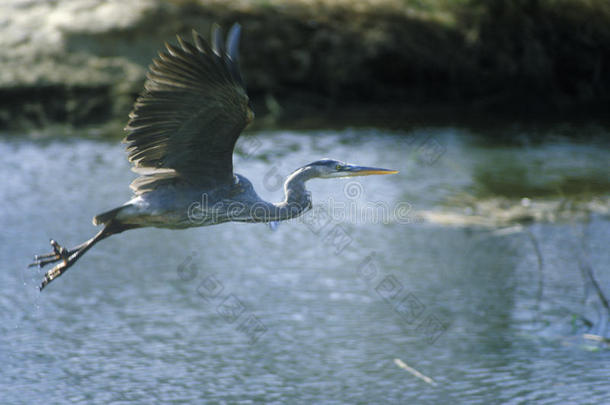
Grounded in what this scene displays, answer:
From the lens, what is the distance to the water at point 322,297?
6895mm

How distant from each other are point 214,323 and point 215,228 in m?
3.02

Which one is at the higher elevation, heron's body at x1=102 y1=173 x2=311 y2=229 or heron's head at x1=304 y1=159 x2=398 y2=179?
heron's head at x1=304 y1=159 x2=398 y2=179

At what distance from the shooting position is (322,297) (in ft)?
28.1

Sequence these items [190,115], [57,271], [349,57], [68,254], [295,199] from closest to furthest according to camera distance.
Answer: [190,115]
[57,271]
[68,254]
[295,199]
[349,57]

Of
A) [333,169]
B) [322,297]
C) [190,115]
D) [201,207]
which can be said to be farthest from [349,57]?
[190,115]

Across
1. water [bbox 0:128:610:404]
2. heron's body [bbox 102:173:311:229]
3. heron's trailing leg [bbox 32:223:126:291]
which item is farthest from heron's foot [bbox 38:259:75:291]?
water [bbox 0:128:610:404]

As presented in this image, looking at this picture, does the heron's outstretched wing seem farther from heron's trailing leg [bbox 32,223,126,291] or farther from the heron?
heron's trailing leg [bbox 32,223,126,291]

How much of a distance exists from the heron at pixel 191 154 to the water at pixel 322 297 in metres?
1.70

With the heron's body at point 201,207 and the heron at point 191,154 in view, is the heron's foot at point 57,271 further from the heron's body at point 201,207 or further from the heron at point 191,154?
the heron's body at point 201,207

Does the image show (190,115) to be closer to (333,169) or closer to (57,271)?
(333,169)

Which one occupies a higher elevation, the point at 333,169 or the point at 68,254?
the point at 333,169

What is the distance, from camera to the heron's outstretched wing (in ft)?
16.5

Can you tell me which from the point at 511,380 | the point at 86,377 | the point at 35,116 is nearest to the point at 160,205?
the point at 86,377

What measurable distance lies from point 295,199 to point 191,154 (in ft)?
2.86
